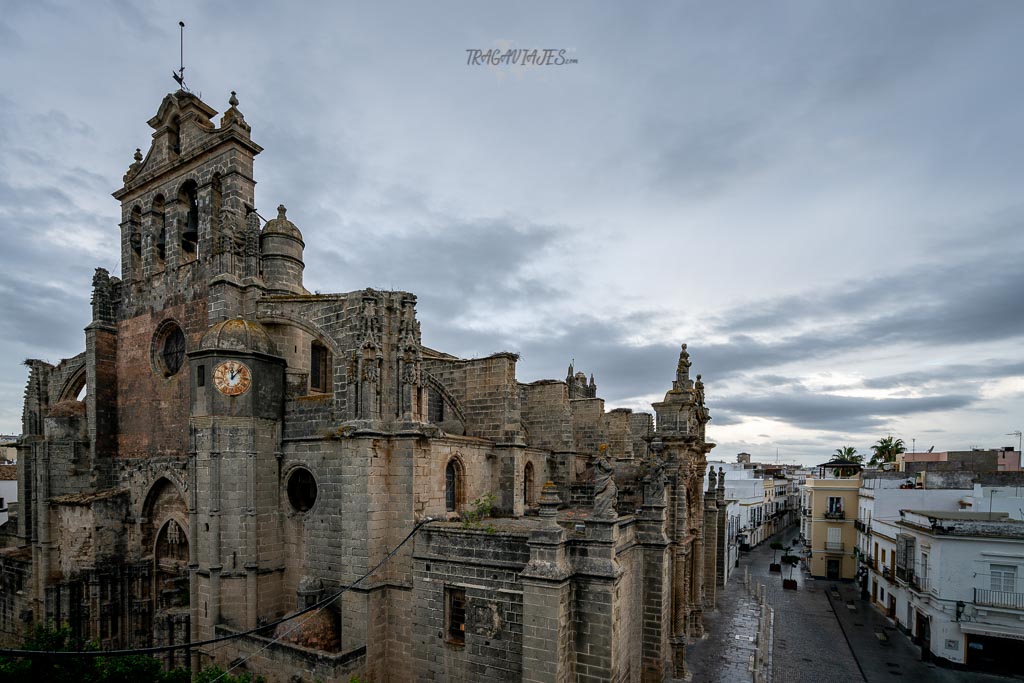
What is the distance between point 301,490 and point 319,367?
4833 mm

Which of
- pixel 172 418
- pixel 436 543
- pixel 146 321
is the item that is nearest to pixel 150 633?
pixel 172 418

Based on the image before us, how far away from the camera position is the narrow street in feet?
75.7

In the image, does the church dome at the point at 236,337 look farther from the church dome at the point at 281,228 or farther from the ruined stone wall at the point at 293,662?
the ruined stone wall at the point at 293,662

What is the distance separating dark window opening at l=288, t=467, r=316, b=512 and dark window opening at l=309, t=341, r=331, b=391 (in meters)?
3.50

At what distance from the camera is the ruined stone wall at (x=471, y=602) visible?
14.3m

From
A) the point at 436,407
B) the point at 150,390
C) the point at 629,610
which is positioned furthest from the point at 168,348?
the point at 629,610

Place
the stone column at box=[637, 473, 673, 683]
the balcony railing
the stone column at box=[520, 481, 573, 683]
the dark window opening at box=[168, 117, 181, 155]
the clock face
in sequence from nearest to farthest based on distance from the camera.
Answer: the stone column at box=[520, 481, 573, 683]
the clock face
the stone column at box=[637, 473, 673, 683]
the dark window opening at box=[168, 117, 181, 155]
the balcony railing

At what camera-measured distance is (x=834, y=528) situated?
1687 inches

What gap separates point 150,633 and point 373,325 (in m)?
16.4

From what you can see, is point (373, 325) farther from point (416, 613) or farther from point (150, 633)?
point (150, 633)

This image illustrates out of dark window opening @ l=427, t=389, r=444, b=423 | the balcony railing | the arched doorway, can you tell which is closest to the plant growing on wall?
dark window opening @ l=427, t=389, r=444, b=423

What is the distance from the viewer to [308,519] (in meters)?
17.0

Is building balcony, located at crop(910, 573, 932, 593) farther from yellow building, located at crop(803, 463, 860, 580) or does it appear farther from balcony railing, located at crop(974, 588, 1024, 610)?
yellow building, located at crop(803, 463, 860, 580)

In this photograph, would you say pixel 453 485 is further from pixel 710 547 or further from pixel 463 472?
pixel 710 547
